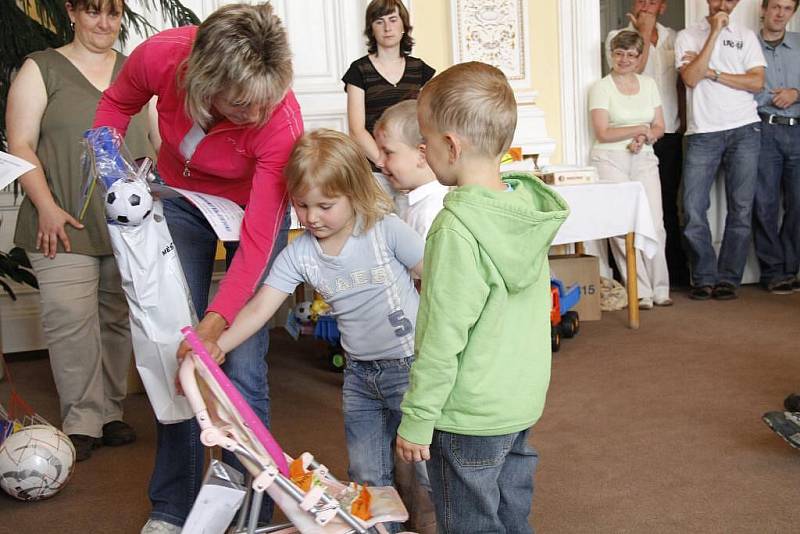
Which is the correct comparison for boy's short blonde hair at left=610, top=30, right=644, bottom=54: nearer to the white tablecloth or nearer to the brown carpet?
the white tablecloth

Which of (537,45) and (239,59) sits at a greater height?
(537,45)

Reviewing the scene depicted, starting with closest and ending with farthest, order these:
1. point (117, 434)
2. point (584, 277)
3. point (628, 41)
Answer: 1. point (117, 434)
2. point (584, 277)
3. point (628, 41)

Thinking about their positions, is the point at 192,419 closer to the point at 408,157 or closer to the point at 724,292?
the point at 408,157

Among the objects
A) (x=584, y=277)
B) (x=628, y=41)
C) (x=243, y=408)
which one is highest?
(x=628, y=41)

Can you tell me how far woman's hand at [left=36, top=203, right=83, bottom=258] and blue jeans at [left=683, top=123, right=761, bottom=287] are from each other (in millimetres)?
3678

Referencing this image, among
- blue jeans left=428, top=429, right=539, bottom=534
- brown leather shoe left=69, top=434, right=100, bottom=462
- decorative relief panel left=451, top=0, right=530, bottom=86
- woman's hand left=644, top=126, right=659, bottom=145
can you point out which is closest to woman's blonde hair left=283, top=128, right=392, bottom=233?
blue jeans left=428, top=429, right=539, bottom=534

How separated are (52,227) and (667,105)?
3.92 meters

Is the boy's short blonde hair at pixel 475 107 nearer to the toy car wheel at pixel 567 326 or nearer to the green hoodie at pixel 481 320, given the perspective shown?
the green hoodie at pixel 481 320

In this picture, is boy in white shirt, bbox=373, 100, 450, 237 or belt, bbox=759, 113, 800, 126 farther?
belt, bbox=759, 113, 800, 126

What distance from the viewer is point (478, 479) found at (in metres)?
1.69

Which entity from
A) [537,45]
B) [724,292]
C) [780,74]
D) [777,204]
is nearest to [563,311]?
[724,292]

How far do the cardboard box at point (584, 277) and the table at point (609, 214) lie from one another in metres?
0.34

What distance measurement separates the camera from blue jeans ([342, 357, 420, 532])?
208cm

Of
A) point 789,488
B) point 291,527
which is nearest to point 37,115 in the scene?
point 291,527
